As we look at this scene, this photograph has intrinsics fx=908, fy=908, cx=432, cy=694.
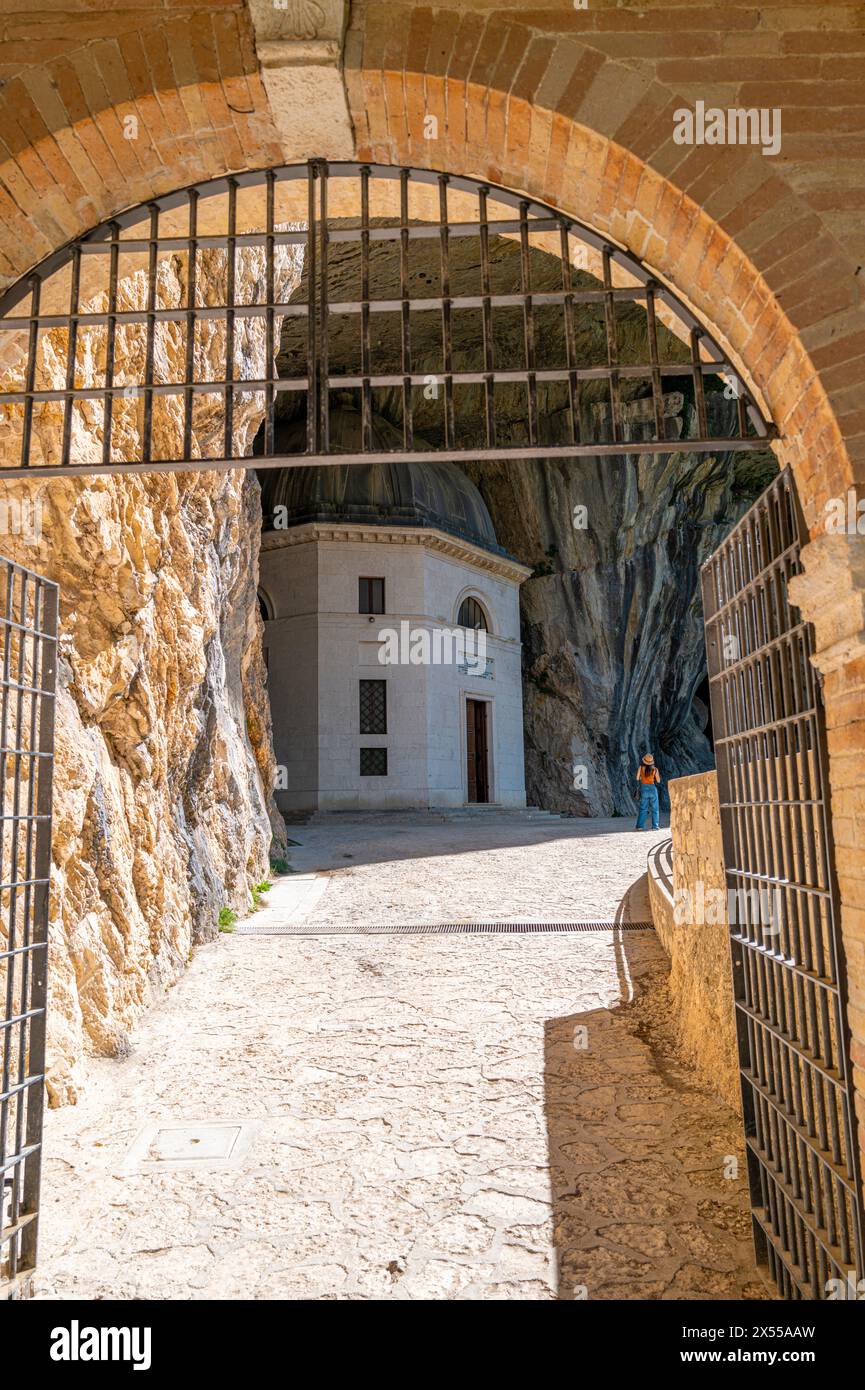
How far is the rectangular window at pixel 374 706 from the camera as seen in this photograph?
74.4 ft

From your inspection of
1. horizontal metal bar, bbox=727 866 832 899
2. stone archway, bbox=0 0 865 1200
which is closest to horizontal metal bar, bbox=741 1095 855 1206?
stone archway, bbox=0 0 865 1200

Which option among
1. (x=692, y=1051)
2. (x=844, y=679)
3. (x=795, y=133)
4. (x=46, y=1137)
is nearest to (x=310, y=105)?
(x=795, y=133)

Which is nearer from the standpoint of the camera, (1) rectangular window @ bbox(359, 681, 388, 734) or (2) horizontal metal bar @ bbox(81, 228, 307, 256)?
(2) horizontal metal bar @ bbox(81, 228, 307, 256)

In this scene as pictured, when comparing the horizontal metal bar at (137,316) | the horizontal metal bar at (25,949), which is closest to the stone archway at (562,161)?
the horizontal metal bar at (137,316)

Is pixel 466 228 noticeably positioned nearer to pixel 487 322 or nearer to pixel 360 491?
pixel 487 322

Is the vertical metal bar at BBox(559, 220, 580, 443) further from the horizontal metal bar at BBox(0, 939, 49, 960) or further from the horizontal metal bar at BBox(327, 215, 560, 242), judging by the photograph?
the horizontal metal bar at BBox(0, 939, 49, 960)

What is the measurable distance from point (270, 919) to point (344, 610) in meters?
13.5

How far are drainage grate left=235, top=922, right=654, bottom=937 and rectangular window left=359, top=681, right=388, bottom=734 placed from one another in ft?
44.1

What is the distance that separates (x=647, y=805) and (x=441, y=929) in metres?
8.61

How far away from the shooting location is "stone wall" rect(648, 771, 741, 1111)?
5215mm

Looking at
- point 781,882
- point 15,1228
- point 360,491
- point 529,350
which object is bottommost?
point 15,1228

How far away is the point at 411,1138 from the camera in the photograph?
16.0ft

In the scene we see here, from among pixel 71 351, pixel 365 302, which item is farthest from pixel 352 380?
pixel 71 351
